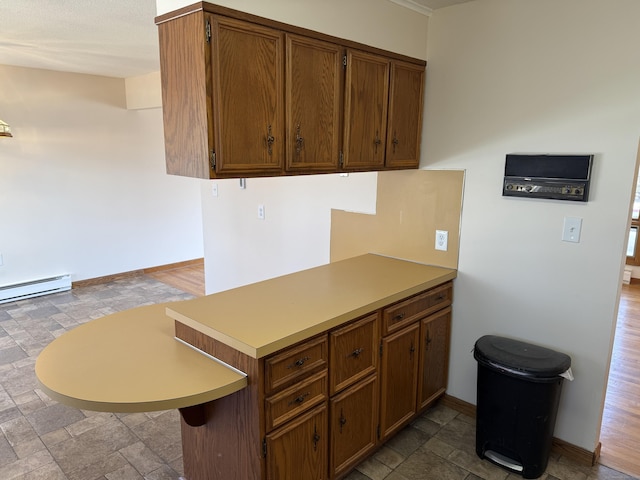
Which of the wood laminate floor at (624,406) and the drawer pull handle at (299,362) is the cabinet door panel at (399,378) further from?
the wood laminate floor at (624,406)

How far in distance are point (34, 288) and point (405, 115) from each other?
4.63m

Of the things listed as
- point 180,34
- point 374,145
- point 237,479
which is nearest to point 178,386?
point 237,479

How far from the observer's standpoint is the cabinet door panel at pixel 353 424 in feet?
6.67

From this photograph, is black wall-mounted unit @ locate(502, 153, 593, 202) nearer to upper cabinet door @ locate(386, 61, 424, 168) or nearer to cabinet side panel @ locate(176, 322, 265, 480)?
upper cabinet door @ locate(386, 61, 424, 168)

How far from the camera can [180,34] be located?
1.75 metres

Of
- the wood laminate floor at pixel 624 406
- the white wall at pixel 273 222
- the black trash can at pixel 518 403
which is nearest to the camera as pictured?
the black trash can at pixel 518 403

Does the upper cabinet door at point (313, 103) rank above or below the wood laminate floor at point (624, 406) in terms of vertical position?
above

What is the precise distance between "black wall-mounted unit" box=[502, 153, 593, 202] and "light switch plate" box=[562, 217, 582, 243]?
4.4 inches

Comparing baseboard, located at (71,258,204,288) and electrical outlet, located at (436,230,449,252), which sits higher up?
electrical outlet, located at (436,230,449,252)

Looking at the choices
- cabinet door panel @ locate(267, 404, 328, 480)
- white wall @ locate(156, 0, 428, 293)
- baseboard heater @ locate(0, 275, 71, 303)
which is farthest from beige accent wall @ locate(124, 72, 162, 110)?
cabinet door panel @ locate(267, 404, 328, 480)

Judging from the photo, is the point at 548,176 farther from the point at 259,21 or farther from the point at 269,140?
the point at 259,21

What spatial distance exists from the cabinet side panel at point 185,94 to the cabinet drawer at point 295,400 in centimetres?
91

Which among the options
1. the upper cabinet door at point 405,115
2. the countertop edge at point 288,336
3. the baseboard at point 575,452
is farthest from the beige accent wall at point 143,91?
the baseboard at point 575,452

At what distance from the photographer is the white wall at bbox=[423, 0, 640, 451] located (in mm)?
2123
